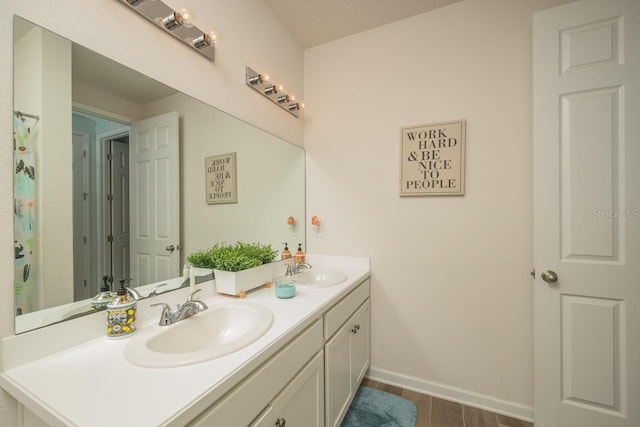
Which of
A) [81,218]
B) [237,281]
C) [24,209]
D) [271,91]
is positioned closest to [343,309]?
[237,281]

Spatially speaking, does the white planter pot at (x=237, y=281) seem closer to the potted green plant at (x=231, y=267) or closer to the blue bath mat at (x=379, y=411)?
the potted green plant at (x=231, y=267)

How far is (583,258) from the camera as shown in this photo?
1367 mm

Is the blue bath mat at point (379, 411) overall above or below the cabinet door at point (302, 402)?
below

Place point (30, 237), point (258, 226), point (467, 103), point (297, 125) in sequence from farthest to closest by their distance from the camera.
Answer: point (297, 125)
point (258, 226)
point (467, 103)
point (30, 237)

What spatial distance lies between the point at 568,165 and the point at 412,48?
3.90 ft

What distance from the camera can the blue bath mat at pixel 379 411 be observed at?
5.03 feet

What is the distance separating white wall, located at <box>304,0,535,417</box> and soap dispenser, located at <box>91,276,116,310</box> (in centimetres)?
141

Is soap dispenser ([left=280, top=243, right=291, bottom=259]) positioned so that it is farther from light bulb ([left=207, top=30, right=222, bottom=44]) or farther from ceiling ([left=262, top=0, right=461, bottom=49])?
ceiling ([left=262, top=0, right=461, bottom=49])

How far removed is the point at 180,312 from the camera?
1039 millimetres

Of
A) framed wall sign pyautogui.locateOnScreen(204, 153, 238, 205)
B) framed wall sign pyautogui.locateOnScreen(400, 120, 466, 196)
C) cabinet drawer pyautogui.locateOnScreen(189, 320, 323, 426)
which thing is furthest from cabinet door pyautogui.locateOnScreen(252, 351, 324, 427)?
framed wall sign pyautogui.locateOnScreen(400, 120, 466, 196)

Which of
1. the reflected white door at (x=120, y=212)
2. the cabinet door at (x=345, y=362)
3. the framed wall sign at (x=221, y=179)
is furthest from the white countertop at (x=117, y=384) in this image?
the framed wall sign at (x=221, y=179)

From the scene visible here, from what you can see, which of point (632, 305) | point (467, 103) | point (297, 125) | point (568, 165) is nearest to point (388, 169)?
point (467, 103)

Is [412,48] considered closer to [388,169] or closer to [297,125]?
[388,169]

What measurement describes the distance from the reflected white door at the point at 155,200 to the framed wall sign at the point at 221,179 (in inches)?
7.1
